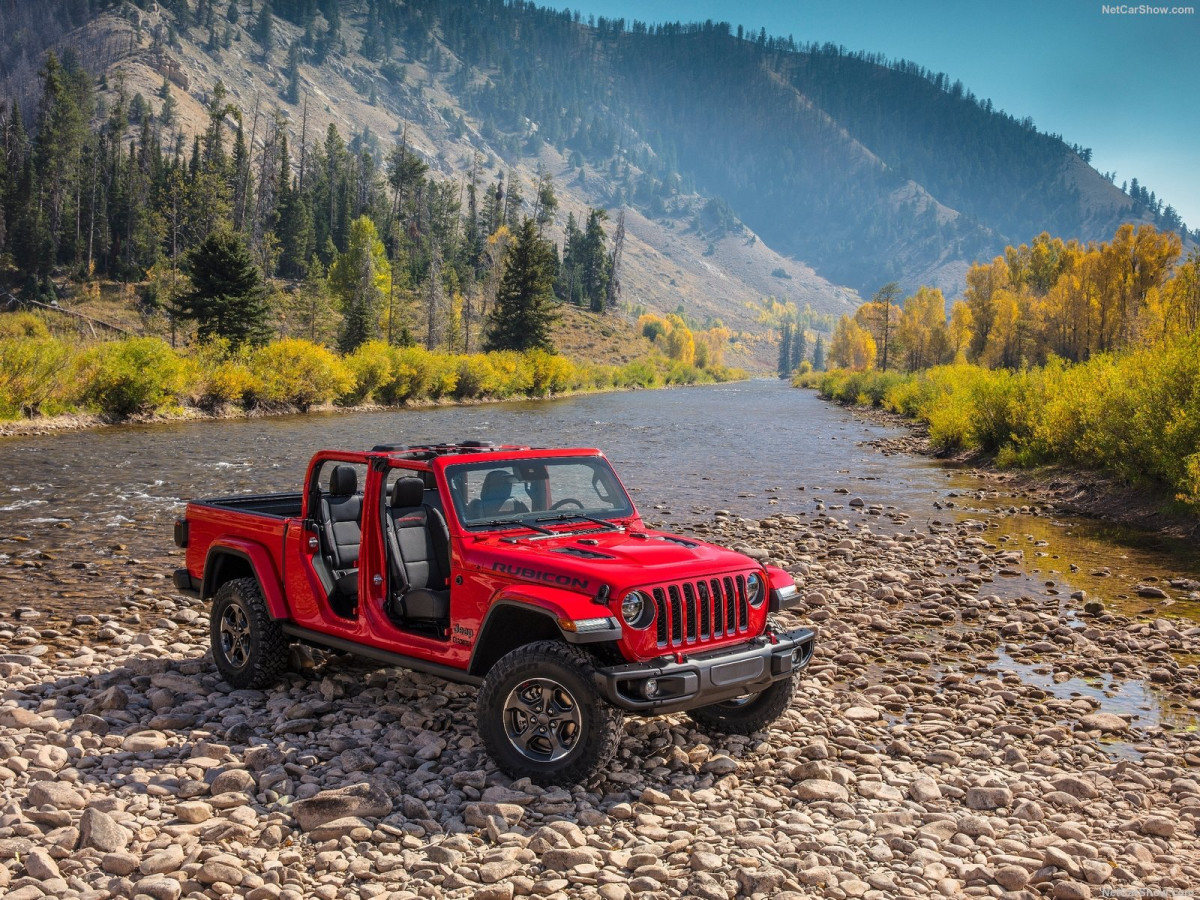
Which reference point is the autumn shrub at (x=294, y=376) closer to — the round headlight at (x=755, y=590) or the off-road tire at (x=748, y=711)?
the off-road tire at (x=748, y=711)

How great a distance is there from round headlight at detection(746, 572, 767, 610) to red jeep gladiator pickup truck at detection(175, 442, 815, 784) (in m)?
0.02

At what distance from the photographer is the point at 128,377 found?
134 feet

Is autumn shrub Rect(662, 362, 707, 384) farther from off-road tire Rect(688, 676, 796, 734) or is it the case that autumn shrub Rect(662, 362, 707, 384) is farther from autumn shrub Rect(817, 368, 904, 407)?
off-road tire Rect(688, 676, 796, 734)

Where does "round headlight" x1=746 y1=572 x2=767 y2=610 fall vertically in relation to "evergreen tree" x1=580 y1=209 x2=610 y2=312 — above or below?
below

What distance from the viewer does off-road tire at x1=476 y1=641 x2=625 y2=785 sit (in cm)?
607

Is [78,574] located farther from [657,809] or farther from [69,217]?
[69,217]

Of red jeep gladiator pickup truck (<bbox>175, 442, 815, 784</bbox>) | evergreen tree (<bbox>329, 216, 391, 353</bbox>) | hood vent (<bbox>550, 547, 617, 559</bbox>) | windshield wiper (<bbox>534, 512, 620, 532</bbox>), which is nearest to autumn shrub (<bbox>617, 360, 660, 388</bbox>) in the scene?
evergreen tree (<bbox>329, 216, 391, 353</bbox>)

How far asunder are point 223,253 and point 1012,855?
2362 inches

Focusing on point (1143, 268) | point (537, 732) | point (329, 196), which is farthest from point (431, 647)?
point (329, 196)

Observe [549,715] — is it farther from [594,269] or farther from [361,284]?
[594,269]

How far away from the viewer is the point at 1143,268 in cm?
5738

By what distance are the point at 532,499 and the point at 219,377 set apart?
44.2 metres

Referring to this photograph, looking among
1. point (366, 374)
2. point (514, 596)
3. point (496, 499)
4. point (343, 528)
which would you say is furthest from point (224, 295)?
point (514, 596)

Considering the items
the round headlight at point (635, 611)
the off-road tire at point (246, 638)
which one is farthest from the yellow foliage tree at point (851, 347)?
the round headlight at point (635, 611)
